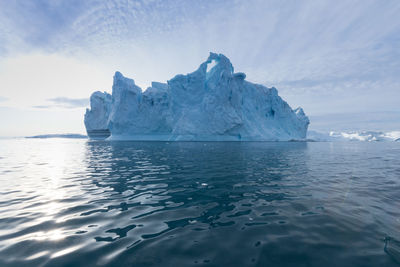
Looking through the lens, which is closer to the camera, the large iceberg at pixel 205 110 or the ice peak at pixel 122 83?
the large iceberg at pixel 205 110

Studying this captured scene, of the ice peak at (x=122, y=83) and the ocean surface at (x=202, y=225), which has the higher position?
the ice peak at (x=122, y=83)

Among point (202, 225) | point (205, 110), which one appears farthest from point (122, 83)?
point (202, 225)

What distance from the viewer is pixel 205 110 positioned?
50250 millimetres

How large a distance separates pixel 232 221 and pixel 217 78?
171ft

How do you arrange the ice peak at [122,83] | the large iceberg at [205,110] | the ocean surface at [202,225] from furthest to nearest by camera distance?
the ice peak at [122,83], the large iceberg at [205,110], the ocean surface at [202,225]

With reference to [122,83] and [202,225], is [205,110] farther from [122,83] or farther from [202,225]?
[202,225]

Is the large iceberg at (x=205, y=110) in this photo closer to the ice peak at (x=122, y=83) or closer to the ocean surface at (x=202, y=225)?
the ice peak at (x=122, y=83)

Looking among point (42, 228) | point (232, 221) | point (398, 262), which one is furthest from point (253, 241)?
point (42, 228)

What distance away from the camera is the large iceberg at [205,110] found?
50.5m

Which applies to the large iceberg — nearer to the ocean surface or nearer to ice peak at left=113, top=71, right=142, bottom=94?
ice peak at left=113, top=71, right=142, bottom=94

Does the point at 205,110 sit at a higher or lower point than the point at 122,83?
lower

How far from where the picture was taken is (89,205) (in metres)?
5.95

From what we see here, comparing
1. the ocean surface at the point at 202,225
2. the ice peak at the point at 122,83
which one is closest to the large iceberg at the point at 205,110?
the ice peak at the point at 122,83

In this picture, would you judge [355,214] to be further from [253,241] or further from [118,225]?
[118,225]
